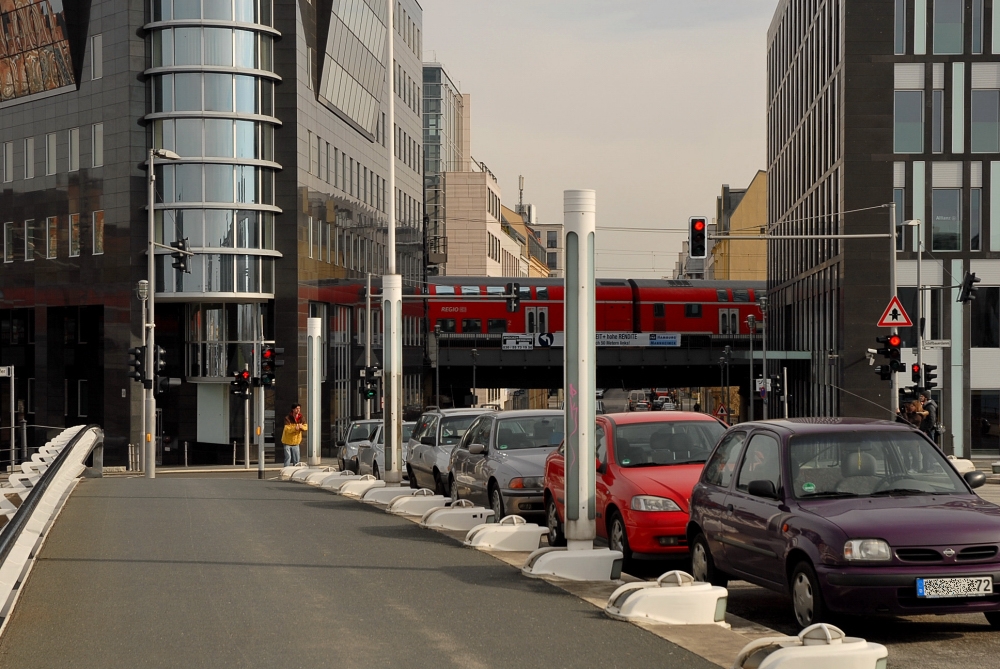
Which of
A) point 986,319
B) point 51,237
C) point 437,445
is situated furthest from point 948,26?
point 51,237

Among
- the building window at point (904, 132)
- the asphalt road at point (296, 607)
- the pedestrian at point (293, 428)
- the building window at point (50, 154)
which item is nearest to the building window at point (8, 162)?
the building window at point (50, 154)

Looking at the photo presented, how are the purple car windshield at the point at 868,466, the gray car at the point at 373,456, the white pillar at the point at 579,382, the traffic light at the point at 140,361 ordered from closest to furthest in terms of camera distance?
the purple car windshield at the point at 868,466 → the white pillar at the point at 579,382 → the gray car at the point at 373,456 → the traffic light at the point at 140,361

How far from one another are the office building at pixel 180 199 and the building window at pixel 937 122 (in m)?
26.1

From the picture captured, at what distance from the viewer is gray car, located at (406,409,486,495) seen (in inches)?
805

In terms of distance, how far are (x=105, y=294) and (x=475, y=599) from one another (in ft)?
160

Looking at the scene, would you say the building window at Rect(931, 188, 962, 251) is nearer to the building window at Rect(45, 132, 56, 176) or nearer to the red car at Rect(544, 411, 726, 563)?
the building window at Rect(45, 132, 56, 176)

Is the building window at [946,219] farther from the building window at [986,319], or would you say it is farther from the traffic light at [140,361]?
the traffic light at [140,361]

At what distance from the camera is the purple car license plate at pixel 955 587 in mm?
8172

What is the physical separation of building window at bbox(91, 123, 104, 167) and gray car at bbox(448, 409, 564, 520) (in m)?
41.6

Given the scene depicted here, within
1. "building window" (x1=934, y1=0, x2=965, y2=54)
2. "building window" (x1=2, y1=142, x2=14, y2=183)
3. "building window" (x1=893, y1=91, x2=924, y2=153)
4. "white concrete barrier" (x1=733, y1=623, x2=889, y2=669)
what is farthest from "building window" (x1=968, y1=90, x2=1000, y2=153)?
"white concrete barrier" (x1=733, y1=623, x2=889, y2=669)

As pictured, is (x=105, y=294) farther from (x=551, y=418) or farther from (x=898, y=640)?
(x=898, y=640)

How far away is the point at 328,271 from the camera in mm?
59656

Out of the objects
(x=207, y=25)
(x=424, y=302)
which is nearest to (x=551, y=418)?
(x=207, y=25)

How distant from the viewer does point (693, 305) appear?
69.1m
